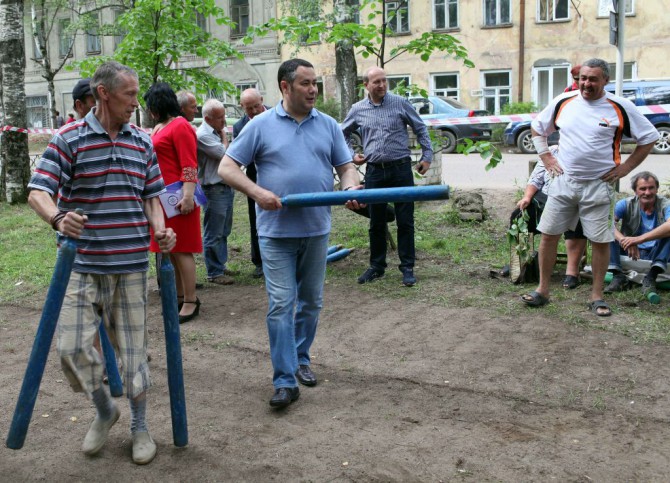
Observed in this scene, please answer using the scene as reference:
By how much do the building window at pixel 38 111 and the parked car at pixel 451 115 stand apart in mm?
25321

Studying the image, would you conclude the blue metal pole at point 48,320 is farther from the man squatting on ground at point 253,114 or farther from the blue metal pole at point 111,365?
the man squatting on ground at point 253,114

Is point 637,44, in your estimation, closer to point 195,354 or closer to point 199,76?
point 199,76

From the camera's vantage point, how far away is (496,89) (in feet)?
108

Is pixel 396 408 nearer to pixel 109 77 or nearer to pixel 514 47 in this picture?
pixel 109 77

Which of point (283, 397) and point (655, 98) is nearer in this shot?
point (283, 397)

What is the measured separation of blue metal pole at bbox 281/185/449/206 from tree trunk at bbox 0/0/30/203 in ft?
38.1

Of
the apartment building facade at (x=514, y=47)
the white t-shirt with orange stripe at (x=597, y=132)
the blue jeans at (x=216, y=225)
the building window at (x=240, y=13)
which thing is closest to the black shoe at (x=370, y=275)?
the blue jeans at (x=216, y=225)

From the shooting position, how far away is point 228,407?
4988 mm

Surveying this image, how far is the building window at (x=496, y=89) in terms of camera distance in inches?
1294

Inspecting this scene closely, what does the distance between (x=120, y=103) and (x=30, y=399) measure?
1.49 m

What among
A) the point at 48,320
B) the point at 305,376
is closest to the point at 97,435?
the point at 48,320

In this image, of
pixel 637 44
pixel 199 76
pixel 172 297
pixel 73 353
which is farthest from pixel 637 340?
pixel 637 44

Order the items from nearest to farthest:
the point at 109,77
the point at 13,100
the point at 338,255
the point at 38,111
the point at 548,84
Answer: the point at 109,77
the point at 338,255
the point at 13,100
the point at 548,84
the point at 38,111

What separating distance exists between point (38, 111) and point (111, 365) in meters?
42.2
